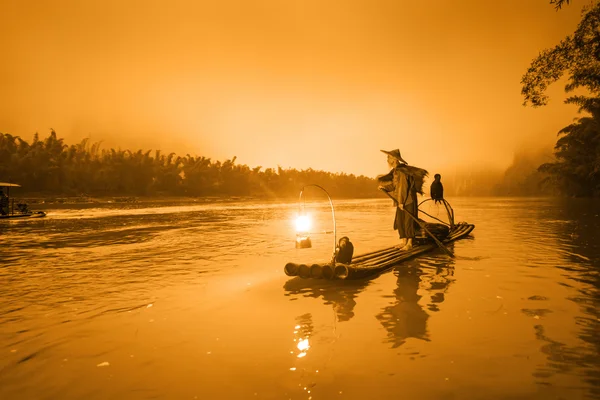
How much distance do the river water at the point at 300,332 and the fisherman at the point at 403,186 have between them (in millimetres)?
1325

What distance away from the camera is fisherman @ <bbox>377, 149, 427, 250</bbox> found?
39.7 ft

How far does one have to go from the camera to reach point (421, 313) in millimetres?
6875

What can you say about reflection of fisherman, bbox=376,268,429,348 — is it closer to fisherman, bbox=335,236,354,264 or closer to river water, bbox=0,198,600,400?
river water, bbox=0,198,600,400

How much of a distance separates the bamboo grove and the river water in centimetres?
6974

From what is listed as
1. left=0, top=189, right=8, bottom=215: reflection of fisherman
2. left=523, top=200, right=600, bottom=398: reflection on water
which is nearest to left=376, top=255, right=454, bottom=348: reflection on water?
left=523, top=200, right=600, bottom=398: reflection on water

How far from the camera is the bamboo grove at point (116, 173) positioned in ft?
226

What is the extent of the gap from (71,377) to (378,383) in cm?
376

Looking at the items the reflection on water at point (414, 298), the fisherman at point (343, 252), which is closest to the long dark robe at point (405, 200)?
the reflection on water at point (414, 298)

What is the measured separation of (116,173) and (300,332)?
9163 cm

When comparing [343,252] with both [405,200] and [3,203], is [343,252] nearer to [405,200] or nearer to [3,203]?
[405,200]

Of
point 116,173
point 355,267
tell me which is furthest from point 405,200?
point 116,173

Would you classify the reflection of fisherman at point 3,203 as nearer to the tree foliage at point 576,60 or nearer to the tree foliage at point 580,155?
the tree foliage at point 576,60

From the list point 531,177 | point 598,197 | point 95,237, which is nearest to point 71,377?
point 95,237

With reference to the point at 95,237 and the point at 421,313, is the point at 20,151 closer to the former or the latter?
the point at 95,237
